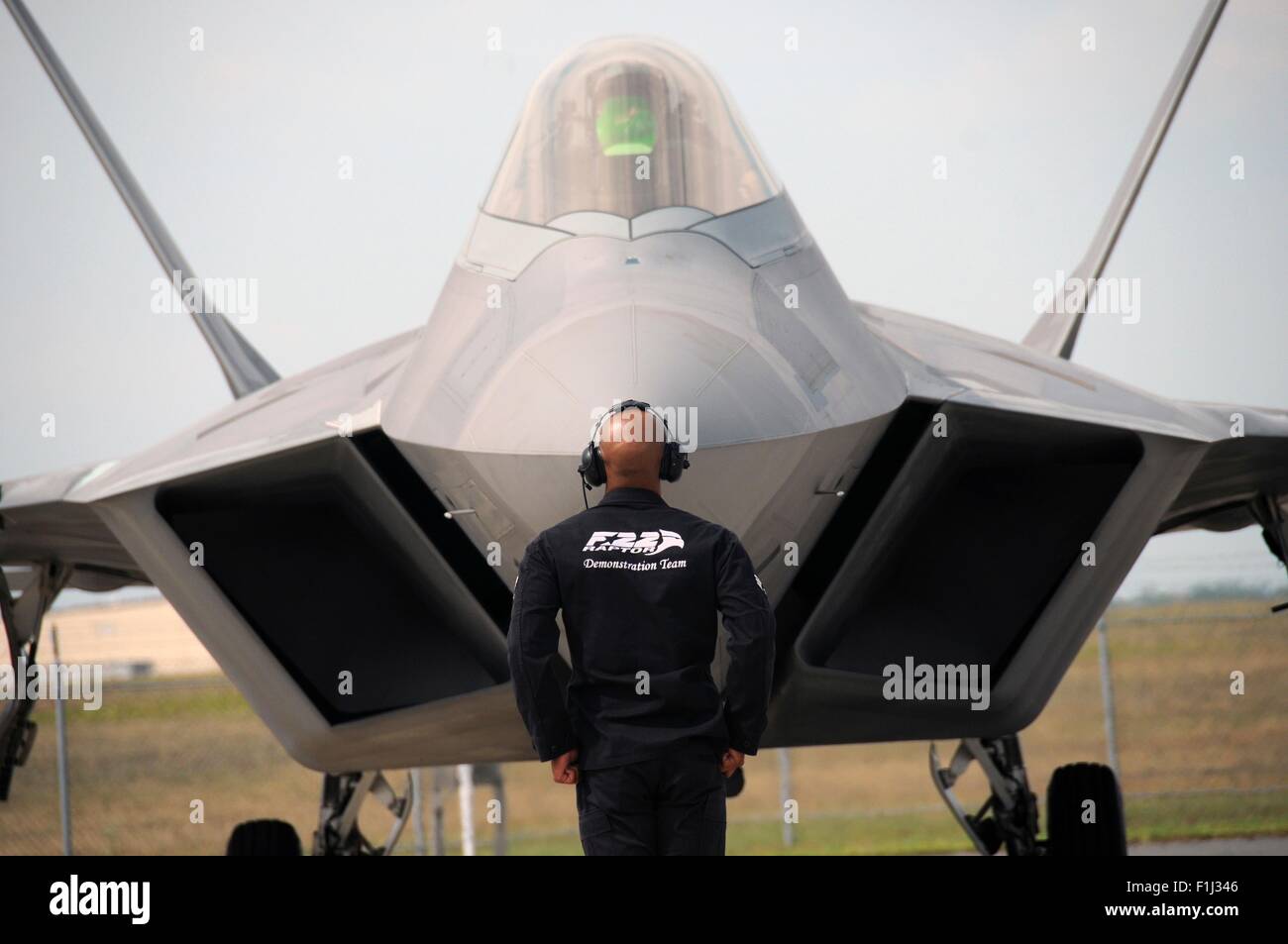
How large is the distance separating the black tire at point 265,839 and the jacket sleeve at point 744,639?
15.4 feet

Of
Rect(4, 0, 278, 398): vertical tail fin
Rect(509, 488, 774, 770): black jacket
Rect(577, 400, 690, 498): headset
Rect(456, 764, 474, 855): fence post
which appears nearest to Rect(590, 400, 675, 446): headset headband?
Rect(577, 400, 690, 498): headset

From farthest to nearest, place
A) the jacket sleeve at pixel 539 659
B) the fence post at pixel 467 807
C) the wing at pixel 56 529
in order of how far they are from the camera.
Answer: the fence post at pixel 467 807 → the wing at pixel 56 529 → the jacket sleeve at pixel 539 659

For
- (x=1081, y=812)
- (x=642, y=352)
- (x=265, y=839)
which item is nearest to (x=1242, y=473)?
(x=1081, y=812)

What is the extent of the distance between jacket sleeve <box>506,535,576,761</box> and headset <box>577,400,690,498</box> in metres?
0.29

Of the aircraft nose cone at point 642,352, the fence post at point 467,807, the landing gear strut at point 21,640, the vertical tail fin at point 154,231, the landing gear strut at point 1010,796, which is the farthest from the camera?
the fence post at point 467,807

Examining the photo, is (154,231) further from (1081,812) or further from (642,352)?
(1081,812)

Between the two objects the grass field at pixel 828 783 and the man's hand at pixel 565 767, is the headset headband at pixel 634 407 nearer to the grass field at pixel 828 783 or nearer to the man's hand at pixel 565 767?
the man's hand at pixel 565 767

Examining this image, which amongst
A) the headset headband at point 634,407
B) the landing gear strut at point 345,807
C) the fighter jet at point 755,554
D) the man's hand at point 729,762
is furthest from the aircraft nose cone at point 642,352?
the landing gear strut at point 345,807

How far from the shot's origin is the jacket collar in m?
3.69

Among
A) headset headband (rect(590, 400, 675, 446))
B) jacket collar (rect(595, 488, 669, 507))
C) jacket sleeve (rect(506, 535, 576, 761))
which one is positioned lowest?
jacket sleeve (rect(506, 535, 576, 761))

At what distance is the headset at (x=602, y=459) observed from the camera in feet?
12.3

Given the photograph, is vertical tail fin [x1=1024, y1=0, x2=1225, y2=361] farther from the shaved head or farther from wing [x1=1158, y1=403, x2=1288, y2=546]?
the shaved head
